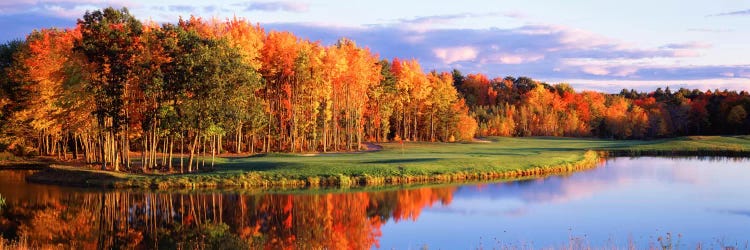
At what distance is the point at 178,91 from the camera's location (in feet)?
148

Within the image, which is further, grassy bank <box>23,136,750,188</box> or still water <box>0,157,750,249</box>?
grassy bank <box>23,136,750,188</box>

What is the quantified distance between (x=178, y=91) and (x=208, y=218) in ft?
57.9

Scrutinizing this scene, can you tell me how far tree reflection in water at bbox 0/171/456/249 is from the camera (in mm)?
24562

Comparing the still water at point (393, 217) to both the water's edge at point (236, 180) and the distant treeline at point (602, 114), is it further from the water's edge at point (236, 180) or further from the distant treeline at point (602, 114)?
the distant treeline at point (602, 114)

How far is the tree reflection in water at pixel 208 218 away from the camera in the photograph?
24.6m

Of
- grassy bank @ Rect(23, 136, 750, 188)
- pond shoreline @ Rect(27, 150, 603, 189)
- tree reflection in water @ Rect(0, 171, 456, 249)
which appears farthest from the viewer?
grassy bank @ Rect(23, 136, 750, 188)

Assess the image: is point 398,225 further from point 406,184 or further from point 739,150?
point 739,150

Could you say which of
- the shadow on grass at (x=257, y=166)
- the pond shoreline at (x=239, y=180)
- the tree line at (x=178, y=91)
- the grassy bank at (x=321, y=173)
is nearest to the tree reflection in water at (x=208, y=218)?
the pond shoreline at (x=239, y=180)

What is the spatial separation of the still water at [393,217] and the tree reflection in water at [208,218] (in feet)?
0.17

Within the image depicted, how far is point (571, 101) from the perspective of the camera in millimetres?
137875

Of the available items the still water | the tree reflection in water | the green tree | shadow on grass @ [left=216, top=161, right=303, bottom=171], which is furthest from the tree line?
the tree reflection in water

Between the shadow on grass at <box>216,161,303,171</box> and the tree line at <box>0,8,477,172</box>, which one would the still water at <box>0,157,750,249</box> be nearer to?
the shadow on grass at <box>216,161,303,171</box>

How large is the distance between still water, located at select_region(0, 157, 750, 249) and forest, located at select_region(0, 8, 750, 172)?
8177mm

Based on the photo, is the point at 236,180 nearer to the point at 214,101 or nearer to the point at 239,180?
the point at 239,180
